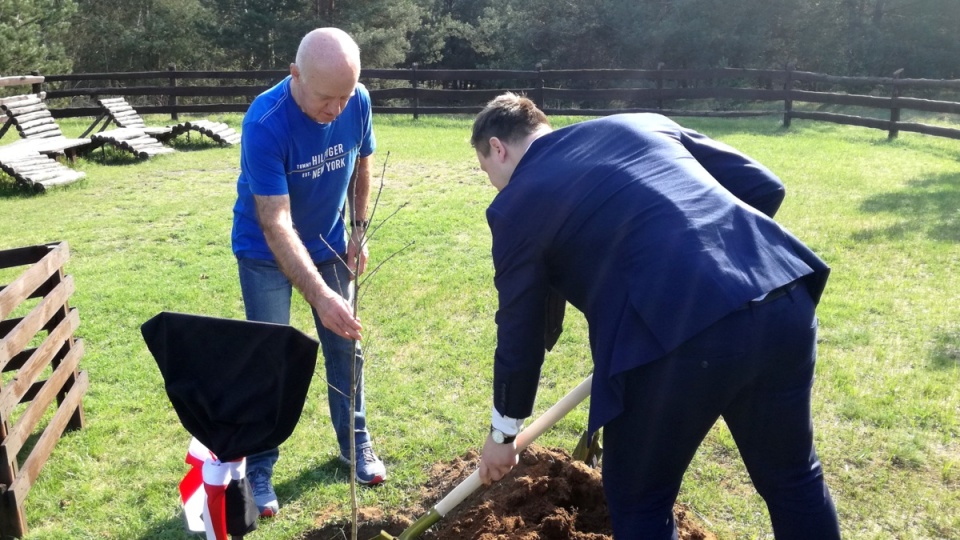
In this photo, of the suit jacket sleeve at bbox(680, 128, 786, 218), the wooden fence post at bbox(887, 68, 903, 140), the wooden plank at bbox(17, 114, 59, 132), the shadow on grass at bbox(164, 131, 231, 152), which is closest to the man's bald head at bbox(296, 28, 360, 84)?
the suit jacket sleeve at bbox(680, 128, 786, 218)

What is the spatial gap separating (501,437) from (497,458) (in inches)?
3.1

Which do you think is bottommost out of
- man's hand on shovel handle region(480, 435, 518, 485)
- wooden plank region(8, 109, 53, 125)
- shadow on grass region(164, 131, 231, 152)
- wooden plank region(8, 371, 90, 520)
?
→ wooden plank region(8, 371, 90, 520)

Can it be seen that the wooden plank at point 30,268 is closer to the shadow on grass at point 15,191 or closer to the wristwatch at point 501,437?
the wristwatch at point 501,437

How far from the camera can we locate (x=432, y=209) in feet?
29.8

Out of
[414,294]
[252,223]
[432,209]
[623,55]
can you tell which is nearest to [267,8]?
[623,55]

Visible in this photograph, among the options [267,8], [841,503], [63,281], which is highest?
[267,8]

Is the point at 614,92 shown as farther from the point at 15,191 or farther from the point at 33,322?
the point at 33,322

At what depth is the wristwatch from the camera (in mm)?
2393

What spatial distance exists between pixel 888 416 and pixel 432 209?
18.8 ft

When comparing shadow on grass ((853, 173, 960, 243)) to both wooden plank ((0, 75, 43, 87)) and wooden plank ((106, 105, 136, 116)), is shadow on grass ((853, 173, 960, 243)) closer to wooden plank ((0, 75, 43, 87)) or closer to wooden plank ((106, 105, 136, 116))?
wooden plank ((0, 75, 43, 87))

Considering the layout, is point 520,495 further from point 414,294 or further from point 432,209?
point 432,209

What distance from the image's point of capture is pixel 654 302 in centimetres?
200

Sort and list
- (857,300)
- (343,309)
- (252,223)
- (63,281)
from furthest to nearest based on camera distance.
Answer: (857,300)
(63,281)
(252,223)
(343,309)

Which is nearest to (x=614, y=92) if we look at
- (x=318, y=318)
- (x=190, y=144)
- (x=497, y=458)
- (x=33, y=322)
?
(x=190, y=144)
